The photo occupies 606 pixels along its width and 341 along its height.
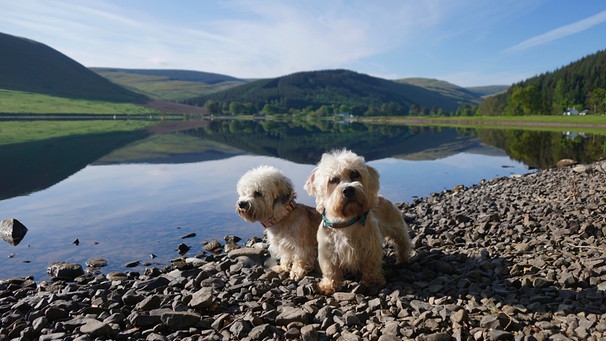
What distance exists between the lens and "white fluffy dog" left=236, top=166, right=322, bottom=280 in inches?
286

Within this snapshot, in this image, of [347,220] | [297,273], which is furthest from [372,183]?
[297,273]

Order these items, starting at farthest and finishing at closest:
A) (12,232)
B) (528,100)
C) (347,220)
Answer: (528,100) → (12,232) → (347,220)

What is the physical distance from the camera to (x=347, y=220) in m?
6.26

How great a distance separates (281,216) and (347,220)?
5.22 feet

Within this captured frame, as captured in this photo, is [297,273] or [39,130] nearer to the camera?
[297,273]

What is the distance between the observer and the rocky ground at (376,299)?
4.96 metres

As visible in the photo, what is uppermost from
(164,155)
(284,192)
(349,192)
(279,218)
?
(349,192)

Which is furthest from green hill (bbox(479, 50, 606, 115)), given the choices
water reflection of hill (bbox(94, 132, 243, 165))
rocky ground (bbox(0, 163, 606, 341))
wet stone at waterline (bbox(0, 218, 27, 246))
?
wet stone at waterline (bbox(0, 218, 27, 246))

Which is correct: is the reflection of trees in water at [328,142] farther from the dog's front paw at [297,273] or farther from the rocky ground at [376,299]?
the dog's front paw at [297,273]

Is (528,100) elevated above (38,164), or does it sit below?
above

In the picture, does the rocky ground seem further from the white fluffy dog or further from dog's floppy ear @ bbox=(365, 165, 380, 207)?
dog's floppy ear @ bbox=(365, 165, 380, 207)

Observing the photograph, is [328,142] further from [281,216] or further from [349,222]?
A: [349,222]

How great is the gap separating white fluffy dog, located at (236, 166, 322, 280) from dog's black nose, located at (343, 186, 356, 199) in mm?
1746

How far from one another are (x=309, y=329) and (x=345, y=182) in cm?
213
